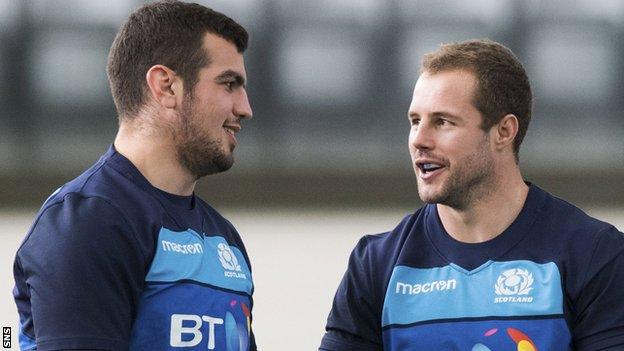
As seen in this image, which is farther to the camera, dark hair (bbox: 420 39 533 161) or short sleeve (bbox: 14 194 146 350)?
dark hair (bbox: 420 39 533 161)

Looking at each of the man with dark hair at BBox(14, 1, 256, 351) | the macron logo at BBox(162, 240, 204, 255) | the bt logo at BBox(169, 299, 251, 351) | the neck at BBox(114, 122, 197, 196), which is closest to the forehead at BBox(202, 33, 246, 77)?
the man with dark hair at BBox(14, 1, 256, 351)

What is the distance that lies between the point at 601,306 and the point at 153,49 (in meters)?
1.08

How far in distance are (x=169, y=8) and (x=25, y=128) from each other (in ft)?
7.49

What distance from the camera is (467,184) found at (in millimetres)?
3057

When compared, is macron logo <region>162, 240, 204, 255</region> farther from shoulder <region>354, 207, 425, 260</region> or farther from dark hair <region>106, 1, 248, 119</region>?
shoulder <region>354, 207, 425, 260</region>

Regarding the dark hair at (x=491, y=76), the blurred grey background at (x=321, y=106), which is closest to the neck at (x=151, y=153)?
the dark hair at (x=491, y=76)

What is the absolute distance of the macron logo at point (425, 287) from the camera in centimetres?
303

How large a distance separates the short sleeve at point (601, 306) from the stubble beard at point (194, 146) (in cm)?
82

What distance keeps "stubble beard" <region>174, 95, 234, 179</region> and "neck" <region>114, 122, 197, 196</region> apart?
2 centimetres

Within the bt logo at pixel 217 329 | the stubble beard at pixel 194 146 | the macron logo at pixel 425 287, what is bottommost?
the bt logo at pixel 217 329

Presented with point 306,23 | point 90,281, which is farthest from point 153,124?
point 306,23

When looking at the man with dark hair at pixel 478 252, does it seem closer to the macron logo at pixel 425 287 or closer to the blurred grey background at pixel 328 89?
the macron logo at pixel 425 287

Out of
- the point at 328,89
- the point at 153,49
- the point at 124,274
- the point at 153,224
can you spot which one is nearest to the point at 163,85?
the point at 153,49

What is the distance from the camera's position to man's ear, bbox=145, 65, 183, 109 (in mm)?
2875
